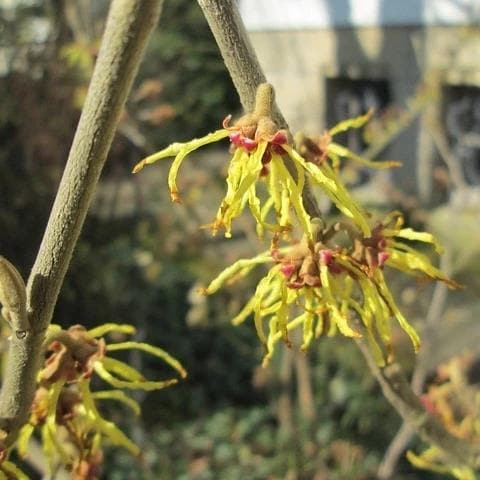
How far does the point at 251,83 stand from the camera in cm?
59

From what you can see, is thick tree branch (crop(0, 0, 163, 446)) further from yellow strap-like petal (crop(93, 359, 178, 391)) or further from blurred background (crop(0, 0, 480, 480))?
blurred background (crop(0, 0, 480, 480))

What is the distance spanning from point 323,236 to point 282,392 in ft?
7.73

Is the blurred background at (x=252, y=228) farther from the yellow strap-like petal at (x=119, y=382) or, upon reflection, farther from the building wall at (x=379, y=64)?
the yellow strap-like petal at (x=119, y=382)

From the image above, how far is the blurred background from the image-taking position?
118 inches

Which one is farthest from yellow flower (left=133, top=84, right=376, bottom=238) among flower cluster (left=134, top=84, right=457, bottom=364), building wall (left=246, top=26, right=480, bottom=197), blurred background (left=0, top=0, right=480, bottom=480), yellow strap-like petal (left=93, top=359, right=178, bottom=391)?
building wall (left=246, top=26, right=480, bottom=197)

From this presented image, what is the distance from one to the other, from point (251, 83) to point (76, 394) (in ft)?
1.08

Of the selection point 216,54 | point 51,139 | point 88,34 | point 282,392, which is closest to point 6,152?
point 51,139

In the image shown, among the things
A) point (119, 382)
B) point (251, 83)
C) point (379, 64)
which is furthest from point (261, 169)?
point (379, 64)

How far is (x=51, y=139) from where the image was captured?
3.82m

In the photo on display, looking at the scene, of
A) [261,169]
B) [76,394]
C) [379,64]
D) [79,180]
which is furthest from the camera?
[379,64]

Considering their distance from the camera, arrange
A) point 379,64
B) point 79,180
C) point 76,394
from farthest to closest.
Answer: point 379,64 < point 76,394 < point 79,180

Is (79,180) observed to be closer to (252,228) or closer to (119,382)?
(119,382)

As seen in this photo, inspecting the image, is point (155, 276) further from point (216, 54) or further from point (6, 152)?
point (216, 54)

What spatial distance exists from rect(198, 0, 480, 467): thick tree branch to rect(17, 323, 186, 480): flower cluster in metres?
0.19
